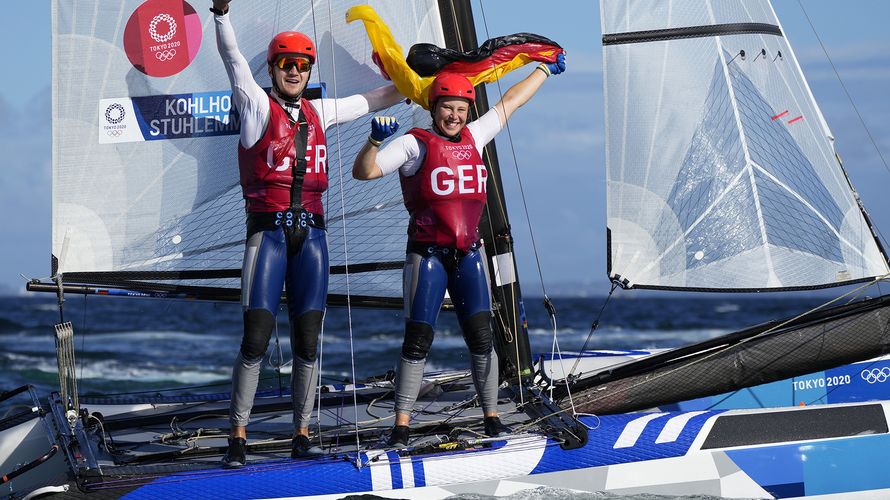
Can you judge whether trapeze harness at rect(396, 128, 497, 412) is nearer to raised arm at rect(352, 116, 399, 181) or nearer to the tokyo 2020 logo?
raised arm at rect(352, 116, 399, 181)

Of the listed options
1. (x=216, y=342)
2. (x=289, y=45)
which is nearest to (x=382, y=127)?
(x=289, y=45)

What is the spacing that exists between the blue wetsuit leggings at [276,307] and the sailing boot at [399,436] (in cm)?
37

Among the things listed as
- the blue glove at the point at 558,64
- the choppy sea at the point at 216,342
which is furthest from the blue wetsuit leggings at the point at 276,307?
the blue glove at the point at 558,64

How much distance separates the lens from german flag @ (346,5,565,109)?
5.00 metres

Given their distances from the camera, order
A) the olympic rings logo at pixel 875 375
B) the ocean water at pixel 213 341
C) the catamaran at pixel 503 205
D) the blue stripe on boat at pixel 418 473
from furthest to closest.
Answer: the ocean water at pixel 213 341
the olympic rings logo at pixel 875 375
the catamaran at pixel 503 205
the blue stripe on boat at pixel 418 473

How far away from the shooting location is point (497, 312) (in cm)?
533

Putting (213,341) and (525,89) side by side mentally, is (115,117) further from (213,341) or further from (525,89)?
(213,341)

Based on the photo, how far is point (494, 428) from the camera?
459 centimetres

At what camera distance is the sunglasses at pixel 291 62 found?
4.39m

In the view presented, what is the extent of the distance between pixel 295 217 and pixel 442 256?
2.16 feet

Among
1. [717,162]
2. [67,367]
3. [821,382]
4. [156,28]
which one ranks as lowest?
[821,382]

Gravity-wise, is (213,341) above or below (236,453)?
above

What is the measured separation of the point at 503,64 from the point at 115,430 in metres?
2.73

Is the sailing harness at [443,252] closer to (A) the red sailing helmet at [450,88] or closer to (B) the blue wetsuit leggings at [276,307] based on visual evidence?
(B) the blue wetsuit leggings at [276,307]
